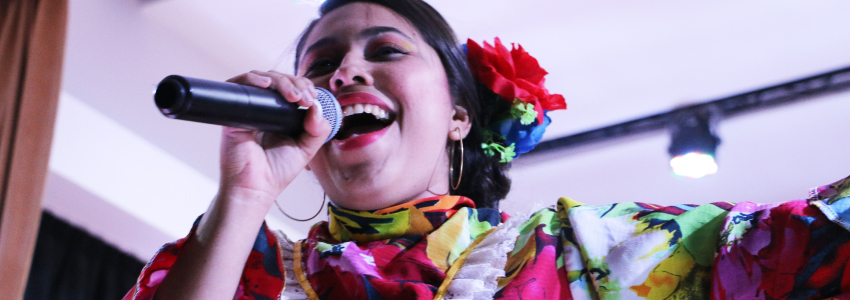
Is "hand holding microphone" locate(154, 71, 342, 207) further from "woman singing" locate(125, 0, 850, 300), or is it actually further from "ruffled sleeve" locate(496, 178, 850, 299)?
"ruffled sleeve" locate(496, 178, 850, 299)

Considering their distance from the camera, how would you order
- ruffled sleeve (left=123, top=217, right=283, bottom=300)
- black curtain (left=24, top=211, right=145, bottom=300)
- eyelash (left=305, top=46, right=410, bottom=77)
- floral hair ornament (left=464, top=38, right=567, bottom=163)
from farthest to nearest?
1. black curtain (left=24, top=211, right=145, bottom=300)
2. floral hair ornament (left=464, top=38, right=567, bottom=163)
3. eyelash (left=305, top=46, right=410, bottom=77)
4. ruffled sleeve (left=123, top=217, right=283, bottom=300)

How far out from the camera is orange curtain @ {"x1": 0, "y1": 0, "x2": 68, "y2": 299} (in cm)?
203

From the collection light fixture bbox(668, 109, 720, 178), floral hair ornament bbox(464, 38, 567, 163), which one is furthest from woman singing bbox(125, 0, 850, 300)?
light fixture bbox(668, 109, 720, 178)

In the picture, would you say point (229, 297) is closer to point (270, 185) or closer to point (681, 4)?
point (270, 185)

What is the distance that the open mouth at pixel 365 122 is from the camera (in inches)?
41.8

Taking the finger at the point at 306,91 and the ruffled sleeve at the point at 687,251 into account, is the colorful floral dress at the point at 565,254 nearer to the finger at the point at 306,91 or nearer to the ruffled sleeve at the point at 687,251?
the ruffled sleeve at the point at 687,251

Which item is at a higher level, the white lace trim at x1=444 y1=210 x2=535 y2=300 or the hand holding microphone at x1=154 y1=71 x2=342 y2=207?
the hand holding microphone at x1=154 y1=71 x2=342 y2=207

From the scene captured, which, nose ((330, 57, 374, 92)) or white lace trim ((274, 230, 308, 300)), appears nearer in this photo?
white lace trim ((274, 230, 308, 300))

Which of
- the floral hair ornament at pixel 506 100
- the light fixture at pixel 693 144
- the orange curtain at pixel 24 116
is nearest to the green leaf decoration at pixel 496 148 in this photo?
the floral hair ornament at pixel 506 100

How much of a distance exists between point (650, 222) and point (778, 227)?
0.16m

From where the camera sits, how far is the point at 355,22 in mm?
1188

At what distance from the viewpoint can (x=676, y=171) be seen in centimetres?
330

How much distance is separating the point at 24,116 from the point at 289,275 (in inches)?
64.0

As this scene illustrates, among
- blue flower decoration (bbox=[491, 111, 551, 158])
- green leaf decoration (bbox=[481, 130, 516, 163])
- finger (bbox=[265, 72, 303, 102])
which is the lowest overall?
green leaf decoration (bbox=[481, 130, 516, 163])
